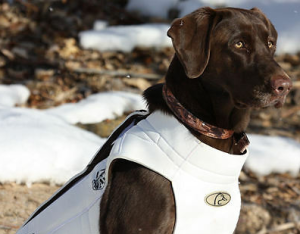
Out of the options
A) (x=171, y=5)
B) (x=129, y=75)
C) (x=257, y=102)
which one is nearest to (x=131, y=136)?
(x=257, y=102)

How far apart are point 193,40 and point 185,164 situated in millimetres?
542

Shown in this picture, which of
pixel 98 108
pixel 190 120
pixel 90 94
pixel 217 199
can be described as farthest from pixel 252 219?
pixel 90 94

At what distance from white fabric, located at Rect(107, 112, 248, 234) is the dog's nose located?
331mm

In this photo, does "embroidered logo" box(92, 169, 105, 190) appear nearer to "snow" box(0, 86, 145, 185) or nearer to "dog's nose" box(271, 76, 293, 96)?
"dog's nose" box(271, 76, 293, 96)

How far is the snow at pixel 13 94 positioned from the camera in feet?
18.3

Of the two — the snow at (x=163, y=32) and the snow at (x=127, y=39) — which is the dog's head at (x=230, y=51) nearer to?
the snow at (x=163, y=32)

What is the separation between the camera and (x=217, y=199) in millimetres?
2182

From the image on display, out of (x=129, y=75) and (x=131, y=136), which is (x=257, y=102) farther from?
(x=129, y=75)

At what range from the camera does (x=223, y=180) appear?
2.20m

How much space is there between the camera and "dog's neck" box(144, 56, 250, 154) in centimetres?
226

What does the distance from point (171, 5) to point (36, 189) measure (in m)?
4.45

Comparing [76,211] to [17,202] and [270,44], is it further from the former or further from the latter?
[17,202]

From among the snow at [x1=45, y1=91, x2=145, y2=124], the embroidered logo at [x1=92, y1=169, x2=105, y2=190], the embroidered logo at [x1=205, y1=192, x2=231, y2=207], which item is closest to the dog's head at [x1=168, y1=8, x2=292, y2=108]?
the embroidered logo at [x1=205, y1=192, x2=231, y2=207]

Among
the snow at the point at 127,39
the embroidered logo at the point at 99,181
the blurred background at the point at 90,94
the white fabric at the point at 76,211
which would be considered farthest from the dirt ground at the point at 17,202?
the snow at the point at 127,39
